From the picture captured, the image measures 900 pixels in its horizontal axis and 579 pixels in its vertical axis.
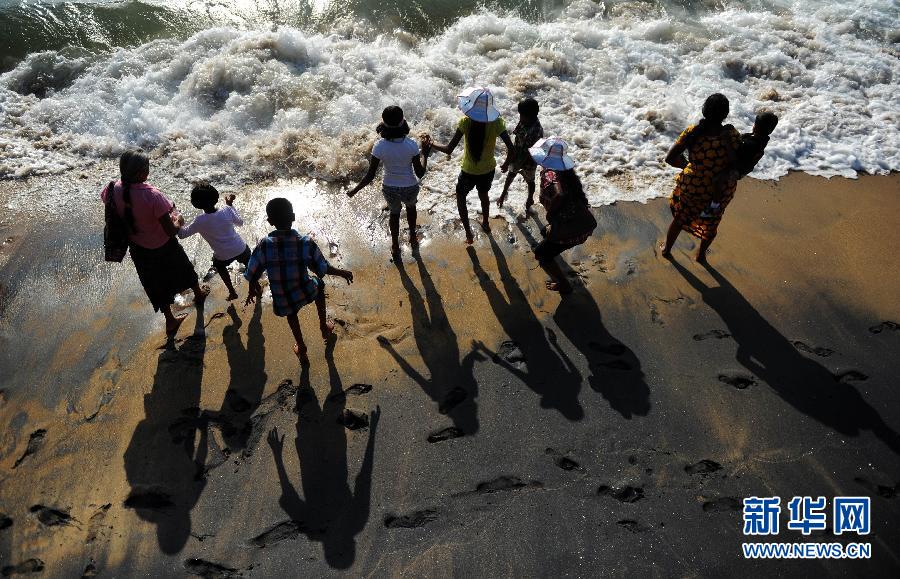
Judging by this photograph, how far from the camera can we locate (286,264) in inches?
150

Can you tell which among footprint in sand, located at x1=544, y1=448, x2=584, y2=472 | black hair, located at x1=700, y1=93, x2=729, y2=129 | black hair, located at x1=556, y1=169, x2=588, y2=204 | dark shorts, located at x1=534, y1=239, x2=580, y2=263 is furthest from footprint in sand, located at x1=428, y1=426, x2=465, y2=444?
black hair, located at x1=700, y1=93, x2=729, y2=129

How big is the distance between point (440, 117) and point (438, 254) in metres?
3.19

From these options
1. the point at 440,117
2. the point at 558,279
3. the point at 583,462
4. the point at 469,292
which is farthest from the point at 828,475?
the point at 440,117

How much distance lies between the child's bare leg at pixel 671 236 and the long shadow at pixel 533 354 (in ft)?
5.34

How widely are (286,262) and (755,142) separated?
155 inches

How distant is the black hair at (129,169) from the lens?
372 centimetres

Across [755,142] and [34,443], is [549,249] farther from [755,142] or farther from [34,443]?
[34,443]

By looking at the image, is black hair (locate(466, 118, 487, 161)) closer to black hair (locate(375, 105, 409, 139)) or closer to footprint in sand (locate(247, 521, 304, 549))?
black hair (locate(375, 105, 409, 139))


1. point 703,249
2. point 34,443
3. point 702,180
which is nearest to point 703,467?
point 703,249

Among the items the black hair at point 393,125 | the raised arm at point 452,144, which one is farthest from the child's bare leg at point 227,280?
the raised arm at point 452,144

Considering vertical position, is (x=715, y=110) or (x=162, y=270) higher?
(x=715, y=110)

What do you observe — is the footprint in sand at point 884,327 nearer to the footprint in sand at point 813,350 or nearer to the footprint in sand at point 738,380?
the footprint in sand at point 813,350

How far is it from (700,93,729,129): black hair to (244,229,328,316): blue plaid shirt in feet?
11.1

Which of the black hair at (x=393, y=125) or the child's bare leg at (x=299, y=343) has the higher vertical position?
the black hair at (x=393, y=125)
